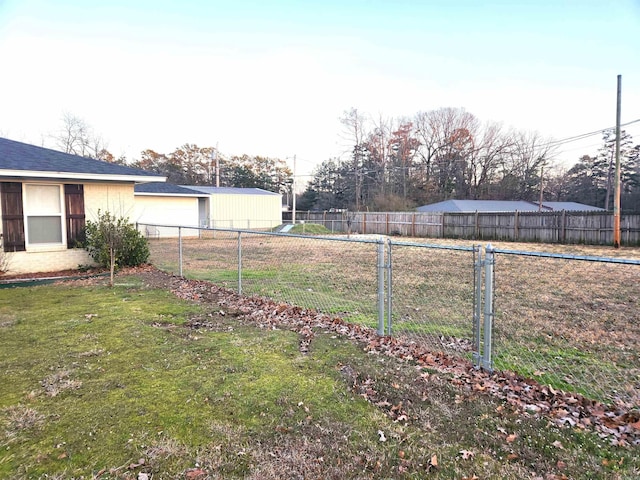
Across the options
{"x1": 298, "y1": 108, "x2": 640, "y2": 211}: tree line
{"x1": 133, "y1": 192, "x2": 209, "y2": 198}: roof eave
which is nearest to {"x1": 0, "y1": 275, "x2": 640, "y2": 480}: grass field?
{"x1": 133, "y1": 192, "x2": 209, "y2": 198}: roof eave

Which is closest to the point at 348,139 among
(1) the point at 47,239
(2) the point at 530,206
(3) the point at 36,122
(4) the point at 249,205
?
(4) the point at 249,205

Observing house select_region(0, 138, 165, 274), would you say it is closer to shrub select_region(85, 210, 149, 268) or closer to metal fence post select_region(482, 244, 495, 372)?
shrub select_region(85, 210, 149, 268)

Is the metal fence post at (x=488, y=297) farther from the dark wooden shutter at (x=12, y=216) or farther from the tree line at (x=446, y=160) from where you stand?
the tree line at (x=446, y=160)

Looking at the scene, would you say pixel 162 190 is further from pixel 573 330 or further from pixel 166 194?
pixel 573 330

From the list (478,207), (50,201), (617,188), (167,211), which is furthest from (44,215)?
(478,207)

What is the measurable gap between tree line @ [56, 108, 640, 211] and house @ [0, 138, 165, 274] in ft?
105

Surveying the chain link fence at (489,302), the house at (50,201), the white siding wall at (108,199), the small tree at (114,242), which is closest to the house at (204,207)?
the white siding wall at (108,199)

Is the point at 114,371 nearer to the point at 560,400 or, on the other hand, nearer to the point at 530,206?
the point at 560,400

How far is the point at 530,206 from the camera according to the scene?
3869 cm

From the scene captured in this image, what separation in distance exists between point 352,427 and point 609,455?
1.56m

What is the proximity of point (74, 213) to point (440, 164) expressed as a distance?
4113 centimetres

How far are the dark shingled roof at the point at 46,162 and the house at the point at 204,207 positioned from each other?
34.8 feet

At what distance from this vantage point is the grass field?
219 centimetres

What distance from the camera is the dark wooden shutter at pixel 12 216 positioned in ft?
27.0
